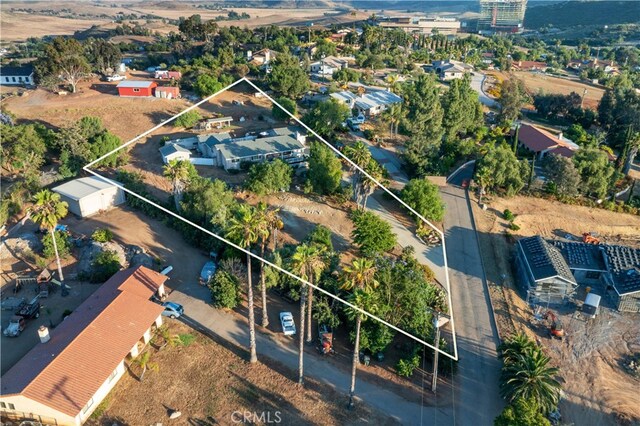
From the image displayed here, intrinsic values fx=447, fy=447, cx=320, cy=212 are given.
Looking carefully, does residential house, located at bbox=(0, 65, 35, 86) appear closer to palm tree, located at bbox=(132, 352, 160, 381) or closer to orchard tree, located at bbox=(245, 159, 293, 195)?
orchard tree, located at bbox=(245, 159, 293, 195)

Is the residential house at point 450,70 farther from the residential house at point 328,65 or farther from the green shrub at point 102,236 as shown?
the green shrub at point 102,236

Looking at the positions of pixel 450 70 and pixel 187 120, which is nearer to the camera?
pixel 187 120

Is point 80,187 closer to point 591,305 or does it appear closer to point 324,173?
point 324,173

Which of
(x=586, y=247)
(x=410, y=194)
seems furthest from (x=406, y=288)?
(x=586, y=247)

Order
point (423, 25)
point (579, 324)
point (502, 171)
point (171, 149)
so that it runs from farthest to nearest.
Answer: point (423, 25) → point (171, 149) → point (502, 171) → point (579, 324)

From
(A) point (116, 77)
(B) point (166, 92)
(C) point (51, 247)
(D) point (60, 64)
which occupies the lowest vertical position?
(C) point (51, 247)

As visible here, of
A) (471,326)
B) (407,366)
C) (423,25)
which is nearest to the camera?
(407,366)

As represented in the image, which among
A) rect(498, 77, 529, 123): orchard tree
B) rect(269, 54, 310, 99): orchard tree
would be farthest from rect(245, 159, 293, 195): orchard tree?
rect(498, 77, 529, 123): orchard tree

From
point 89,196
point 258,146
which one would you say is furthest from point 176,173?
point 258,146
